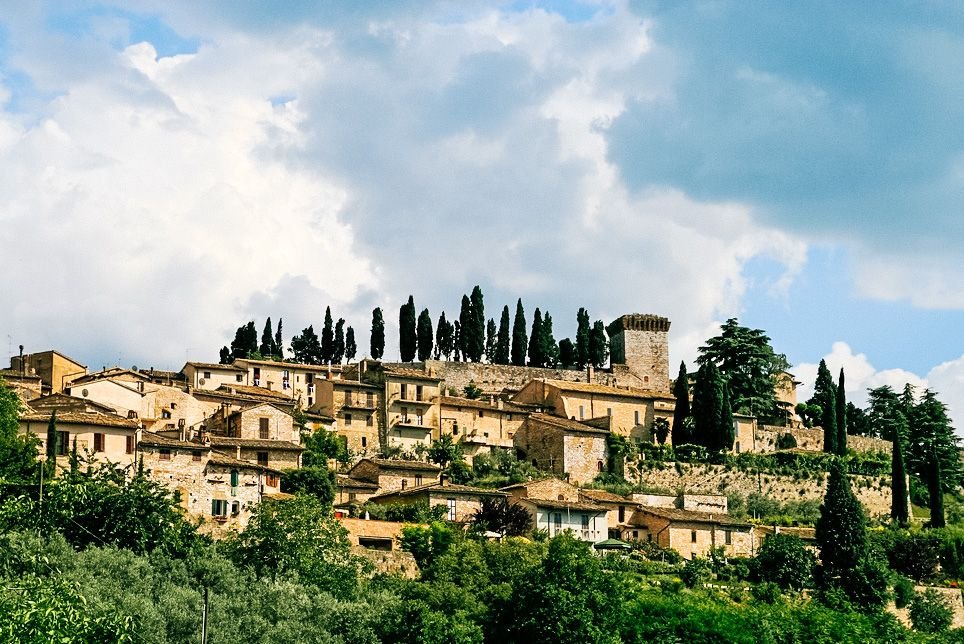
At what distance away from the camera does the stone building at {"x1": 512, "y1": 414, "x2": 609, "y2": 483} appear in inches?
3091

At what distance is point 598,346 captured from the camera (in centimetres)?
10488

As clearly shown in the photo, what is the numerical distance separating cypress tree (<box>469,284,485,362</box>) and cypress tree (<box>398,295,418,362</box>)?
4037 mm

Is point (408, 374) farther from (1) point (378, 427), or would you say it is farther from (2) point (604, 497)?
(2) point (604, 497)

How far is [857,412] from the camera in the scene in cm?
10919

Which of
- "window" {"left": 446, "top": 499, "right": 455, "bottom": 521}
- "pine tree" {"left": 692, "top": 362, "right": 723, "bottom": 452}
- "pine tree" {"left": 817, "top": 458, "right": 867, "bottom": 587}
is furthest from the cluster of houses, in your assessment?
"pine tree" {"left": 817, "top": 458, "right": 867, "bottom": 587}

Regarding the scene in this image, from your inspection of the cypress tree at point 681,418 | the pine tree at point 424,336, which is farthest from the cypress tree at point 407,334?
the cypress tree at point 681,418

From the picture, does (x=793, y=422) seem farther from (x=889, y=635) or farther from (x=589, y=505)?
(x=889, y=635)

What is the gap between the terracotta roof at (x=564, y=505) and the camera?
6450 centimetres

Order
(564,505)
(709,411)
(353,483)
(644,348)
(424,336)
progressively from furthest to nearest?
1. (644,348)
2. (424,336)
3. (709,411)
4. (353,483)
5. (564,505)

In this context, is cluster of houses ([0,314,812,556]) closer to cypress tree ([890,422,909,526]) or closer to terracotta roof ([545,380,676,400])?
terracotta roof ([545,380,676,400])

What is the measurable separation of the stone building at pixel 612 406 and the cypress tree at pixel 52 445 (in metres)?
36.1

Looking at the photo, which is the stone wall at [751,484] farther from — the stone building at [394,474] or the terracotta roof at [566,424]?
the stone building at [394,474]

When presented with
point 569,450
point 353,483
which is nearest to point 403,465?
point 353,483

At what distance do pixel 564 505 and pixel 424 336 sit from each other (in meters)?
33.9
